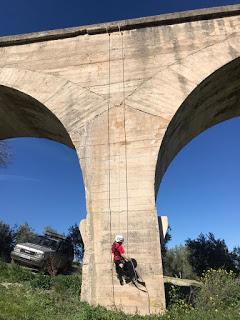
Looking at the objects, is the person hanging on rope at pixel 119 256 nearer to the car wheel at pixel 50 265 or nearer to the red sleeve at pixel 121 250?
the red sleeve at pixel 121 250

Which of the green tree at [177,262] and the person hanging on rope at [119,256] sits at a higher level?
the green tree at [177,262]

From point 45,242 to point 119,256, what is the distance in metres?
7.75

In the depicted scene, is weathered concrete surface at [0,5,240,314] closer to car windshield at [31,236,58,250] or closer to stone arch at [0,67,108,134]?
stone arch at [0,67,108,134]

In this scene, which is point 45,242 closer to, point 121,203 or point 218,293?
point 121,203

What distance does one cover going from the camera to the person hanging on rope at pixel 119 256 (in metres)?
6.69

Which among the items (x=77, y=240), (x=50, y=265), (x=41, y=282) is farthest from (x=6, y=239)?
(x=41, y=282)

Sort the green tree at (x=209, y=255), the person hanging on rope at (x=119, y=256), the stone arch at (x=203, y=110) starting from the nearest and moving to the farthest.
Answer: the person hanging on rope at (x=119, y=256)
the stone arch at (x=203, y=110)
the green tree at (x=209, y=255)

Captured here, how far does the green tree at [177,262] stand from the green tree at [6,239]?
8.75 meters

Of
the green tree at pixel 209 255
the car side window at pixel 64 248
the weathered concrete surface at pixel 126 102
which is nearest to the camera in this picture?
the weathered concrete surface at pixel 126 102

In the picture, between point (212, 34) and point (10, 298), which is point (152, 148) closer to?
point (212, 34)

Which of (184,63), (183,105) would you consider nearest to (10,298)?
(183,105)

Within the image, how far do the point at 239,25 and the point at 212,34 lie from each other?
607 mm

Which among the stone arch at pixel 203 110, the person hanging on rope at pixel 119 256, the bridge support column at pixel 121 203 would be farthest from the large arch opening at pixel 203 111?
the person hanging on rope at pixel 119 256

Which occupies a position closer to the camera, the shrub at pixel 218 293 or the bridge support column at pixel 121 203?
the shrub at pixel 218 293
